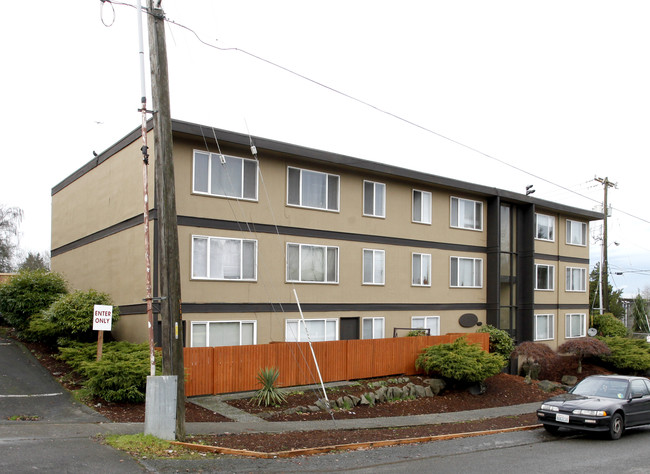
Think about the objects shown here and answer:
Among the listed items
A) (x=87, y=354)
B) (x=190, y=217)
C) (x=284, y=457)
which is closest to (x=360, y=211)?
(x=190, y=217)

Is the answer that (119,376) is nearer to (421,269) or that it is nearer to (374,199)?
(374,199)

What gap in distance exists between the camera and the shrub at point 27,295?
20672mm

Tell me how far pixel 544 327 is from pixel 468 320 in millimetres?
7071

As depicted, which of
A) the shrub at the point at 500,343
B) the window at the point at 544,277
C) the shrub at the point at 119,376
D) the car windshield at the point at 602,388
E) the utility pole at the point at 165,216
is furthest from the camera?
the window at the point at 544,277

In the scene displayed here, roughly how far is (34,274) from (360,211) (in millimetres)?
12349

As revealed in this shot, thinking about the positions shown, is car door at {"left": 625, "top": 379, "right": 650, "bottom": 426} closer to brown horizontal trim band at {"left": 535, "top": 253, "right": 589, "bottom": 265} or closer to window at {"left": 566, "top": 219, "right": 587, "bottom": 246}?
brown horizontal trim band at {"left": 535, "top": 253, "right": 589, "bottom": 265}

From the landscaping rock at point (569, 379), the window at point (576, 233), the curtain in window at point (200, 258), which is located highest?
the window at point (576, 233)

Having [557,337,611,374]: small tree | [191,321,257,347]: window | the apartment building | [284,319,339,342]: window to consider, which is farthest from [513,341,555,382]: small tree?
[191,321,257,347]: window

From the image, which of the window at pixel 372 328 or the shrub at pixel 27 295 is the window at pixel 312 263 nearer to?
the window at pixel 372 328

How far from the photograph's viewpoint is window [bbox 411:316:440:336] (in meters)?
24.8

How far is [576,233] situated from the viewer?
1331 inches

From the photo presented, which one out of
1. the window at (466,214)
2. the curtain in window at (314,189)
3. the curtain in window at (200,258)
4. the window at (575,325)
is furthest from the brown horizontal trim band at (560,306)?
the curtain in window at (200,258)

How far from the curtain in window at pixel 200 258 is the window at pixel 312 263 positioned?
327 cm

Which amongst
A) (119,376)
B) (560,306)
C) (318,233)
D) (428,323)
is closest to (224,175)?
(318,233)
